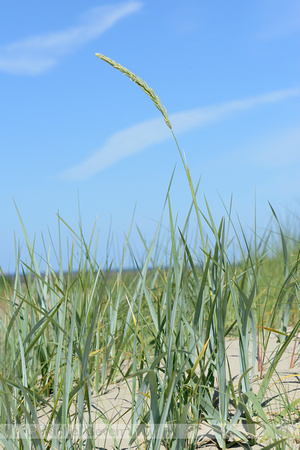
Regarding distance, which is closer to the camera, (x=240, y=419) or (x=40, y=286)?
(x=240, y=419)

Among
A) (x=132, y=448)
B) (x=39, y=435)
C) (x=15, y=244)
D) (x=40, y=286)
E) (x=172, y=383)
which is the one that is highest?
(x=15, y=244)

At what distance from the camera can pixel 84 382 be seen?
1.05 m

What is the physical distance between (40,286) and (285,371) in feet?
3.71

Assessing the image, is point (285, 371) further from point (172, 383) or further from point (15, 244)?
point (15, 244)

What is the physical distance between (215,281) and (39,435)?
63 centimetres

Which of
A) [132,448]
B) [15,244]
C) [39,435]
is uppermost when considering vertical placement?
[15,244]

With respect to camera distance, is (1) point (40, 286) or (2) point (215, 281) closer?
(2) point (215, 281)

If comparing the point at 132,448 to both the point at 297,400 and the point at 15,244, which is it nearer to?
the point at 297,400

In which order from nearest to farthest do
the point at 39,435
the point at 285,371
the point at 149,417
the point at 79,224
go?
the point at 39,435, the point at 149,417, the point at 285,371, the point at 79,224

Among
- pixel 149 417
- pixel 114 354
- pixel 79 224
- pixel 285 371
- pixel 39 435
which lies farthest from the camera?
pixel 114 354

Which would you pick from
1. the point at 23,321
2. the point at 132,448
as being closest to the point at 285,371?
the point at 132,448

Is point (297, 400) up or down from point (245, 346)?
down

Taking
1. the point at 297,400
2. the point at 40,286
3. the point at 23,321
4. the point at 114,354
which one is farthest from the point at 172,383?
the point at 40,286

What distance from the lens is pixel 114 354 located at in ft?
6.37
